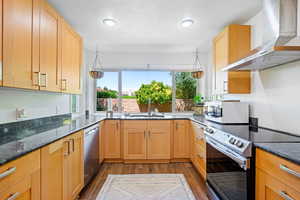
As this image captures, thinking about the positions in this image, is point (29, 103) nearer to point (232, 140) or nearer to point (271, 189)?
point (232, 140)

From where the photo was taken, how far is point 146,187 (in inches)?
92.7

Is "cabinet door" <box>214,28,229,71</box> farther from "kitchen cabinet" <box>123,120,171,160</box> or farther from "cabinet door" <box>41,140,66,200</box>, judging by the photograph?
"cabinet door" <box>41,140,66,200</box>

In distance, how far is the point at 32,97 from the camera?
2000mm

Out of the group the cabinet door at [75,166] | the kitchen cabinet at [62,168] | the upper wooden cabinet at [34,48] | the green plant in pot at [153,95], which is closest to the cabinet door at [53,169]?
the kitchen cabinet at [62,168]

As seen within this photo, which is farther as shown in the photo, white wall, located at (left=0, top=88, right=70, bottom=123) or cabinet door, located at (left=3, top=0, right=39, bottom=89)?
white wall, located at (left=0, top=88, right=70, bottom=123)

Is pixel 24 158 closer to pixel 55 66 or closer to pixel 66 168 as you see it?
pixel 66 168

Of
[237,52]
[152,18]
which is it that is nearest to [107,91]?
[152,18]

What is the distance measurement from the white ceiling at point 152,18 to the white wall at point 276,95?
453 mm

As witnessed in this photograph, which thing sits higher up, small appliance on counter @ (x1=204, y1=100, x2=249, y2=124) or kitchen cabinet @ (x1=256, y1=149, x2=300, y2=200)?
small appliance on counter @ (x1=204, y1=100, x2=249, y2=124)

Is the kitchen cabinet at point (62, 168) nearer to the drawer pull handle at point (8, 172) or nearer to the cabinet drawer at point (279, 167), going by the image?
the drawer pull handle at point (8, 172)

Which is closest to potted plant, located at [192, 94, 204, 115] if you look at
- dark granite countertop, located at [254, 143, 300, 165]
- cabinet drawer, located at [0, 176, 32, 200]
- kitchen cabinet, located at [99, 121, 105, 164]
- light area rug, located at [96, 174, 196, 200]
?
light area rug, located at [96, 174, 196, 200]

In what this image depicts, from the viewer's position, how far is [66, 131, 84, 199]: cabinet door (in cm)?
178

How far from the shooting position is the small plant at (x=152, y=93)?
160 inches

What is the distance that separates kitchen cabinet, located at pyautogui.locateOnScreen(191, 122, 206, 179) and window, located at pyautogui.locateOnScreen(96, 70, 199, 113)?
118cm
